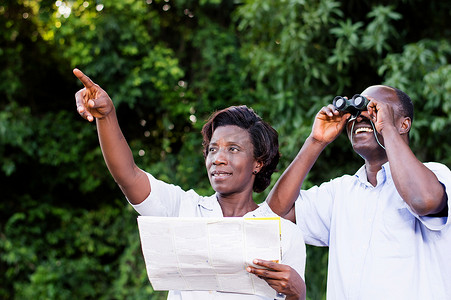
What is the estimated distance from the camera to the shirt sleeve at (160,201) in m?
1.98

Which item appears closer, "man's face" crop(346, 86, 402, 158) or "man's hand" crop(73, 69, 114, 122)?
"man's hand" crop(73, 69, 114, 122)

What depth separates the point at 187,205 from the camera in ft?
6.83

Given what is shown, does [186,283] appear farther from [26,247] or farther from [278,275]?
[26,247]

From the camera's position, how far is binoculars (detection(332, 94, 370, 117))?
209 centimetres

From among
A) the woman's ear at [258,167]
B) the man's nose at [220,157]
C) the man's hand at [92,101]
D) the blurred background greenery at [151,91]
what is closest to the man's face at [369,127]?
the woman's ear at [258,167]

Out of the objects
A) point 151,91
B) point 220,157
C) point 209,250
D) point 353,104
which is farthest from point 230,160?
point 151,91

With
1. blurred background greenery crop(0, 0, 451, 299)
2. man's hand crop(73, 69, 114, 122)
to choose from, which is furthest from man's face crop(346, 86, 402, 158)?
blurred background greenery crop(0, 0, 451, 299)

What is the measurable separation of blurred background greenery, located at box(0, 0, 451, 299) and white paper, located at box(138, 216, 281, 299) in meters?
2.71

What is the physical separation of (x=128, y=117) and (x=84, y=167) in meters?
0.82

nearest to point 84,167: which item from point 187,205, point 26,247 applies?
point 26,247

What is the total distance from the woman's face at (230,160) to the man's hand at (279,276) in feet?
1.28

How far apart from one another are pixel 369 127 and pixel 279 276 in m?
0.74

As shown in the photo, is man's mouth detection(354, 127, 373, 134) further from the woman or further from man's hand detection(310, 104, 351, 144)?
the woman

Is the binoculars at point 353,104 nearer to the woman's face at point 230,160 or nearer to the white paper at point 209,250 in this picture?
the woman's face at point 230,160
